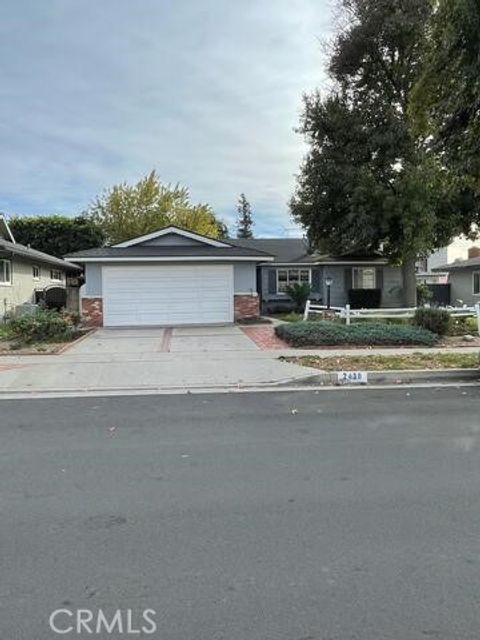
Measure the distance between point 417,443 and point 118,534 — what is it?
12.2 feet

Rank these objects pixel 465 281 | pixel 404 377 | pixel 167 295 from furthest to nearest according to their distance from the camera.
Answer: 1. pixel 465 281
2. pixel 167 295
3. pixel 404 377

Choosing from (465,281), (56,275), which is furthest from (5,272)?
(465,281)

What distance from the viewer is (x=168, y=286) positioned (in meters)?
22.3

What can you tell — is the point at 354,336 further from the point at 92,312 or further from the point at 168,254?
the point at 92,312

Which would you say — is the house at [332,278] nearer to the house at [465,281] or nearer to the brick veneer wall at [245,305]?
the house at [465,281]

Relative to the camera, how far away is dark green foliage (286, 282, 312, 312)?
3047 cm

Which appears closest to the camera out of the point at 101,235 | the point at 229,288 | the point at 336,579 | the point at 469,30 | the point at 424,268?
the point at 336,579

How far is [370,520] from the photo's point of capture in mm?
4516

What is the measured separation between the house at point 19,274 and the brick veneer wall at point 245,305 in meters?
8.93

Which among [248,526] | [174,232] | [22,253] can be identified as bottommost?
[248,526]

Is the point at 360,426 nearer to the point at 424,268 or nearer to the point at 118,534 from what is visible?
the point at 118,534

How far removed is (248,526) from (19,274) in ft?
81.0

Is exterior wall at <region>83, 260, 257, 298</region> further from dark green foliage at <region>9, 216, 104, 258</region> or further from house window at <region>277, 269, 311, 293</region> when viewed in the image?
dark green foliage at <region>9, 216, 104, 258</region>

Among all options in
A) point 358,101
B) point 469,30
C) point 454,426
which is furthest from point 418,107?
point 358,101
